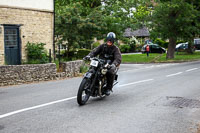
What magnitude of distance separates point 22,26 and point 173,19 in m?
17.3

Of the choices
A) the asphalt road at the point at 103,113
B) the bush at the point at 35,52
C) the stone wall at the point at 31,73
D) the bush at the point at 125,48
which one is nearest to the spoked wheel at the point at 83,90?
the asphalt road at the point at 103,113

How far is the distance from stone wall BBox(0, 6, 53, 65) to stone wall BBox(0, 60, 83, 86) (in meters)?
4.15

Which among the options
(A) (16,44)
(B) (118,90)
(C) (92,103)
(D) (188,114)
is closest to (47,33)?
(A) (16,44)

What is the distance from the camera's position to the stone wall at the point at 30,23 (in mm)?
18047

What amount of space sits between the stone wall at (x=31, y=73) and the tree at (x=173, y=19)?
16543 millimetres

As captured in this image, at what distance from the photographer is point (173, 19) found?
3141 centimetres

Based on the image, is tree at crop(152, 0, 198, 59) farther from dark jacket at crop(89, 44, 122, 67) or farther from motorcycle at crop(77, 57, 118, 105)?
motorcycle at crop(77, 57, 118, 105)

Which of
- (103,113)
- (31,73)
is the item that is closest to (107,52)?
(103,113)

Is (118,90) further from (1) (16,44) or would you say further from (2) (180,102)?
(1) (16,44)

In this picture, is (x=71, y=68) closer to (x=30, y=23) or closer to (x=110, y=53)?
(x=30, y=23)

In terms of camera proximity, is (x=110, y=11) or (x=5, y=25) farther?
(x=110, y=11)

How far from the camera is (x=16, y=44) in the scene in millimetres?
18859

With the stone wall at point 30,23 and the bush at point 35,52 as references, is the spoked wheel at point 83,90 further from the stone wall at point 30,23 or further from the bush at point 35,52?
the bush at point 35,52

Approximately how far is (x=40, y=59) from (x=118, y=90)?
9064 mm
